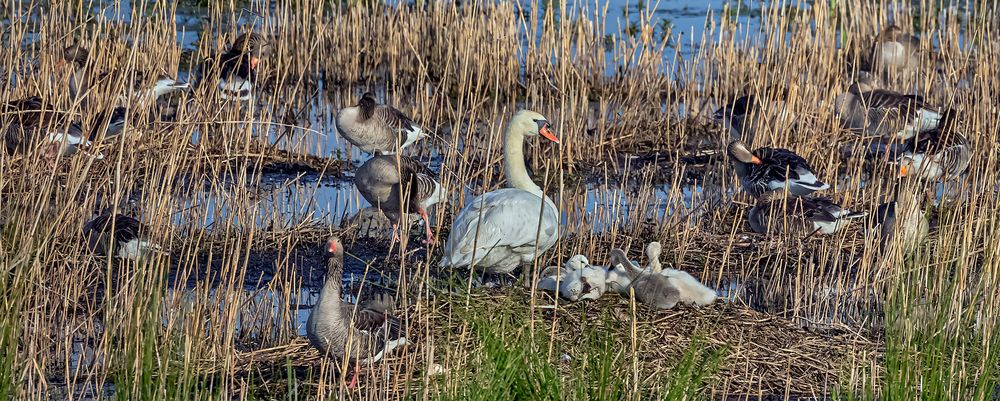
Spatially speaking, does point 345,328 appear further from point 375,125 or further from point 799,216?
point 375,125

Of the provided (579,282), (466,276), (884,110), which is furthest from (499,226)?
(884,110)

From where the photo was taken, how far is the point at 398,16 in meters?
13.1

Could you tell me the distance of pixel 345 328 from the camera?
5.21 meters

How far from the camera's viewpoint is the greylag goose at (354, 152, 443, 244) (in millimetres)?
7953

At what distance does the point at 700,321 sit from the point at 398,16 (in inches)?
312

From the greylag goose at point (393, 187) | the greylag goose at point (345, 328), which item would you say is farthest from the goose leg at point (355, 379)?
the greylag goose at point (393, 187)

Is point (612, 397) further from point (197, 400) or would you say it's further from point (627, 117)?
point (627, 117)

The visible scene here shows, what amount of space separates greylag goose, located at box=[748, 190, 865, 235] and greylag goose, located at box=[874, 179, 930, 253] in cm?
19

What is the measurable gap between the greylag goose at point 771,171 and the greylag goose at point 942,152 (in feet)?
2.44

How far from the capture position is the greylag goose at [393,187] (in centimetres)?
795

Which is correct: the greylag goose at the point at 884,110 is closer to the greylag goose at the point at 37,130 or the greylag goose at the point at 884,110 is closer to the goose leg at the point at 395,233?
the goose leg at the point at 395,233

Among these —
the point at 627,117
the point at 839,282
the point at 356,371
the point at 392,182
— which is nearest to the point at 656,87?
the point at 627,117

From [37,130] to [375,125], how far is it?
3.51 metres

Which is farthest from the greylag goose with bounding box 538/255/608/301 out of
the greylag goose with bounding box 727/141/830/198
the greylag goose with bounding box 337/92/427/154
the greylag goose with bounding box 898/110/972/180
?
the greylag goose with bounding box 337/92/427/154
